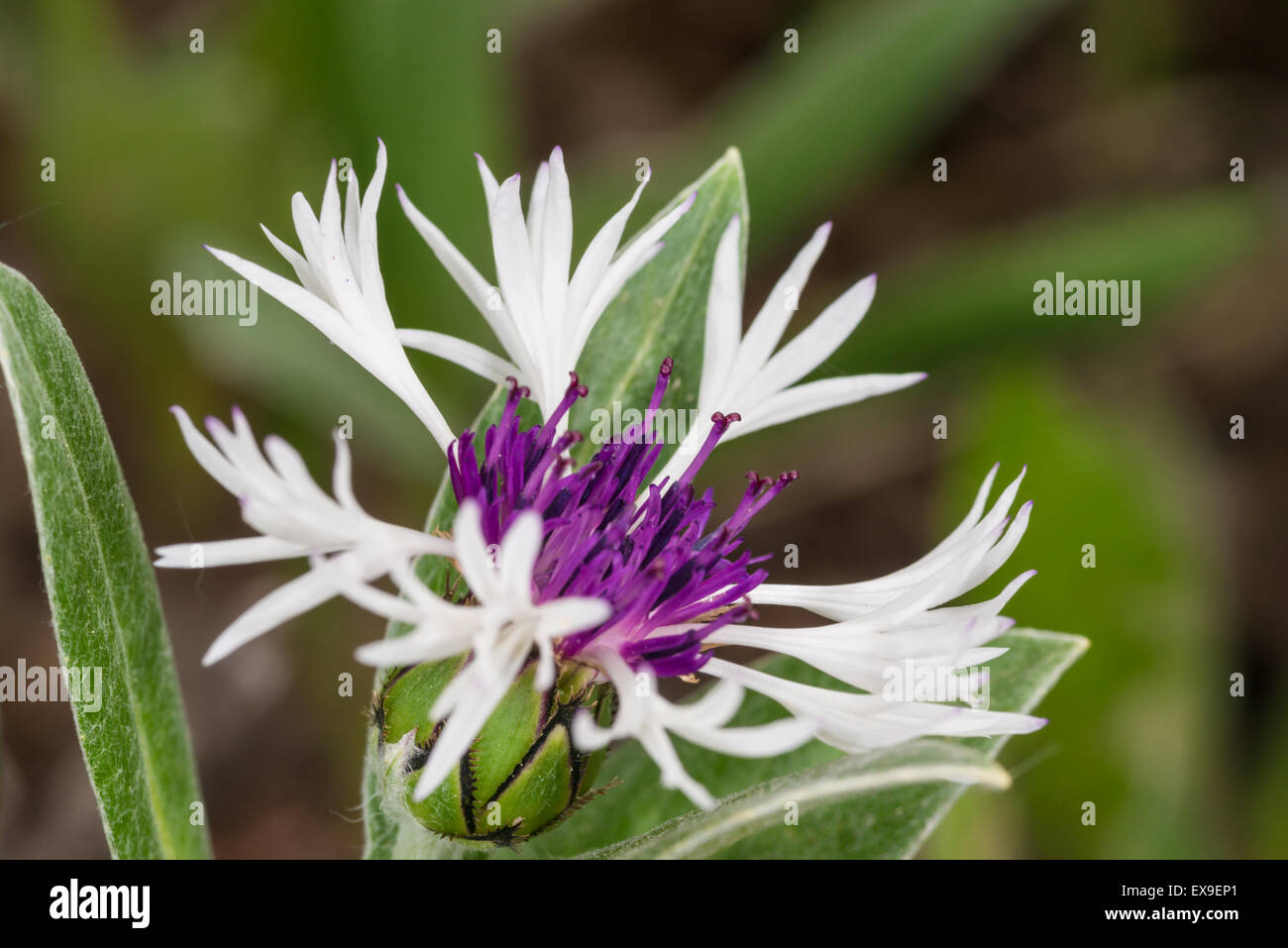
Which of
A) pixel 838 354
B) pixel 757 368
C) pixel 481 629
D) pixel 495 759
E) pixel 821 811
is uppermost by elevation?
pixel 838 354

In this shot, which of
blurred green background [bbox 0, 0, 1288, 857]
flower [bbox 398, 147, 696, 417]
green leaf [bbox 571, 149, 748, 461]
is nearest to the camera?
flower [bbox 398, 147, 696, 417]

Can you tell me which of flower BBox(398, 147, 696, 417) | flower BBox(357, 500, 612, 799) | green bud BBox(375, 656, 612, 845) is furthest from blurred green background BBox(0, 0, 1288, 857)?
flower BBox(357, 500, 612, 799)

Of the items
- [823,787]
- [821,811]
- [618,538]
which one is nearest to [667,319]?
[618,538]

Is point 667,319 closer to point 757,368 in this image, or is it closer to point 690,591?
point 757,368

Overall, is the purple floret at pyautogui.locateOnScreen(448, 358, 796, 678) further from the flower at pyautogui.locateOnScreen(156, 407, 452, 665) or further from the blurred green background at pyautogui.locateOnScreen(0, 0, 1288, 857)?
the blurred green background at pyautogui.locateOnScreen(0, 0, 1288, 857)
